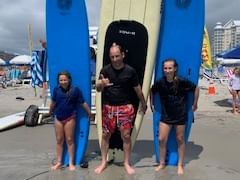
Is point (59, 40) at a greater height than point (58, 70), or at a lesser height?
greater

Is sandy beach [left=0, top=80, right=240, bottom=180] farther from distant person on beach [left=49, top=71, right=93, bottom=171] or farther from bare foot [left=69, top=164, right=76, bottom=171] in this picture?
distant person on beach [left=49, top=71, right=93, bottom=171]

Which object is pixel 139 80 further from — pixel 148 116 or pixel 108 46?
pixel 148 116

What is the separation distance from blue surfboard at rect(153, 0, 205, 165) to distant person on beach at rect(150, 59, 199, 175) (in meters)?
0.23

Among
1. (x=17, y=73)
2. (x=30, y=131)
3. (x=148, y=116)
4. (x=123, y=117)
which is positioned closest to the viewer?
(x=123, y=117)

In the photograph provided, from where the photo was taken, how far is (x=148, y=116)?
32.8 feet

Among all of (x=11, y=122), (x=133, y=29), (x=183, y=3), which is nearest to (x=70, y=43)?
(x=133, y=29)

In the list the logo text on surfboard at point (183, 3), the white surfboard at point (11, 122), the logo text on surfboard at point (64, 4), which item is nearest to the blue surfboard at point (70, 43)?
the logo text on surfboard at point (64, 4)

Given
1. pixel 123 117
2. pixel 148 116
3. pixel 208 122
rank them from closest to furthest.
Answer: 1. pixel 123 117
2. pixel 208 122
3. pixel 148 116

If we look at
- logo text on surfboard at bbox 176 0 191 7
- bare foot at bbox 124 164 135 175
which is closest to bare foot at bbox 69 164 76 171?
bare foot at bbox 124 164 135 175

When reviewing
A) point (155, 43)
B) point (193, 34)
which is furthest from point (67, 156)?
point (193, 34)

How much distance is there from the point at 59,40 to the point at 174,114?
172 centimetres

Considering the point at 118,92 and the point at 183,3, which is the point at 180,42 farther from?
the point at 118,92

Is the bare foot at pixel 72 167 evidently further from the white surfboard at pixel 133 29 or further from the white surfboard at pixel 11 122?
the white surfboard at pixel 11 122

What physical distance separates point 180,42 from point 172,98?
2.65ft
